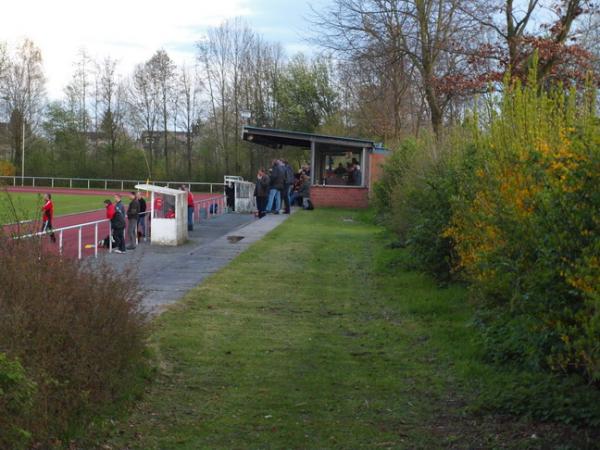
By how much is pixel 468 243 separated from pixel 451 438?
15.2 feet

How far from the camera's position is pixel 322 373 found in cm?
873

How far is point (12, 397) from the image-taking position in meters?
4.97

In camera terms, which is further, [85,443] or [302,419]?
[302,419]

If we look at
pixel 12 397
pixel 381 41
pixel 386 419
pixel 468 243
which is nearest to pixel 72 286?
pixel 12 397

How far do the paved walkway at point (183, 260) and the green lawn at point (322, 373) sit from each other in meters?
0.48

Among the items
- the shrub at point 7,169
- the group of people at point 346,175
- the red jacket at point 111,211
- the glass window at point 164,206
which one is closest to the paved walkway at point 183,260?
the glass window at point 164,206

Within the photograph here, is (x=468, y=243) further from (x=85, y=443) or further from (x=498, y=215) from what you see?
(x=85, y=443)

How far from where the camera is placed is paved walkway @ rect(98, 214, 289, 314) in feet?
42.5

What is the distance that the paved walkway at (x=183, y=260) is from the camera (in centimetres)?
1295

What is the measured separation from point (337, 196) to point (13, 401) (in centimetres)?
3199

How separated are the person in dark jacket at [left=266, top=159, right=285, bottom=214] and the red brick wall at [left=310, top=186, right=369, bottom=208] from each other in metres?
2.91

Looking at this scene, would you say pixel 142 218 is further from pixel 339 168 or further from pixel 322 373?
pixel 322 373

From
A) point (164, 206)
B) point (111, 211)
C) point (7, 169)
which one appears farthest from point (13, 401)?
point (7, 169)

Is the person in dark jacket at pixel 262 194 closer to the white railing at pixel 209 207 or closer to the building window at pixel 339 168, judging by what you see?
the white railing at pixel 209 207
